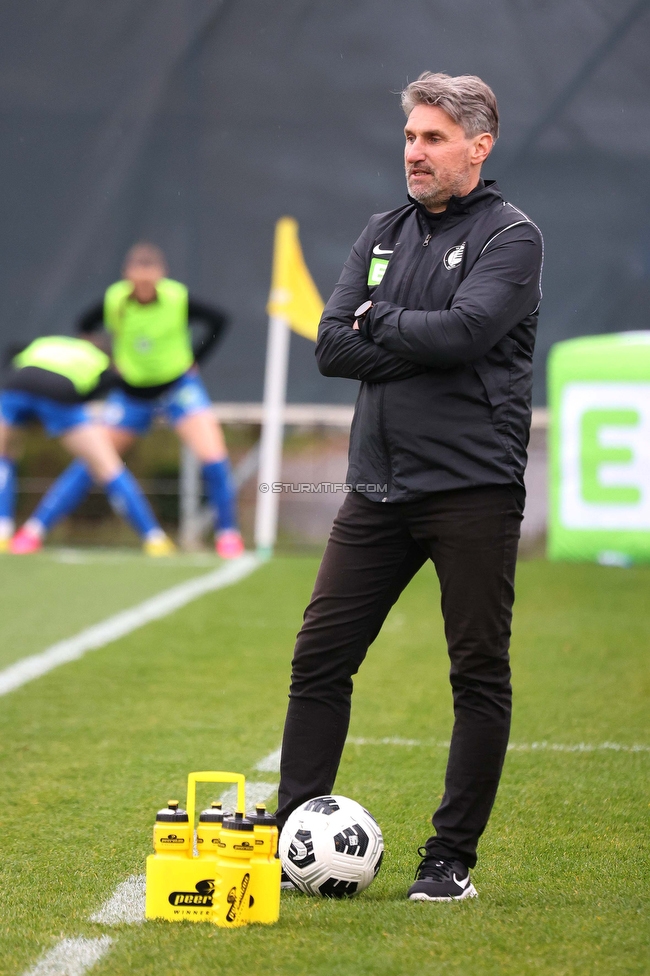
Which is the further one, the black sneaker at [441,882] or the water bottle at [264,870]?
the black sneaker at [441,882]

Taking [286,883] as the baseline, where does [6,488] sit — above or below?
above

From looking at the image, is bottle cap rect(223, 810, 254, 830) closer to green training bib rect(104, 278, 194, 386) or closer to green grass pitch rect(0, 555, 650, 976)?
green grass pitch rect(0, 555, 650, 976)

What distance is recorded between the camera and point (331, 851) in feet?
9.33

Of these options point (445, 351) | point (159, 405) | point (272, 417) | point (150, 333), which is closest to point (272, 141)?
point (150, 333)

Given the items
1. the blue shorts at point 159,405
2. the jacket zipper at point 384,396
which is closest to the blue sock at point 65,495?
the blue shorts at point 159,405

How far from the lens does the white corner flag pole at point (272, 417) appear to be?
954 cm

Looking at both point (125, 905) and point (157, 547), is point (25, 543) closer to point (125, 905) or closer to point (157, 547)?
point (157, 547)

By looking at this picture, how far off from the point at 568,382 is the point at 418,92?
6.23m

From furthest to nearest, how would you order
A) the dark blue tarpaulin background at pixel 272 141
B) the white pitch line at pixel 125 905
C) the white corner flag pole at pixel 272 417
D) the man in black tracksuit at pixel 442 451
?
the white corner flag pole at pixel 272 417, the dark blue tarpaulin background at pixel 272 141, the man in black tracksuit at pixel 442 451, the white pitch line at pixel 125 905

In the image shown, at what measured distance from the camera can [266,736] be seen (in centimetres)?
471

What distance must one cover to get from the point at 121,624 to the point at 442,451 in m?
4.37

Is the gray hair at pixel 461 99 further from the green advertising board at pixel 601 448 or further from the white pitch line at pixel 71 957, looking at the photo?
the green advertising board at pixel 601 448

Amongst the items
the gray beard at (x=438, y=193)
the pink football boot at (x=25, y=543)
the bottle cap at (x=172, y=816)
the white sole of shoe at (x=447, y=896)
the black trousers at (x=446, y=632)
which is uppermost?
the gray beard at (x=438, y=193)

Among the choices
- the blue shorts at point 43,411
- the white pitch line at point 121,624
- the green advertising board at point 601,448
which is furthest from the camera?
the blue shorts at point 43,411
